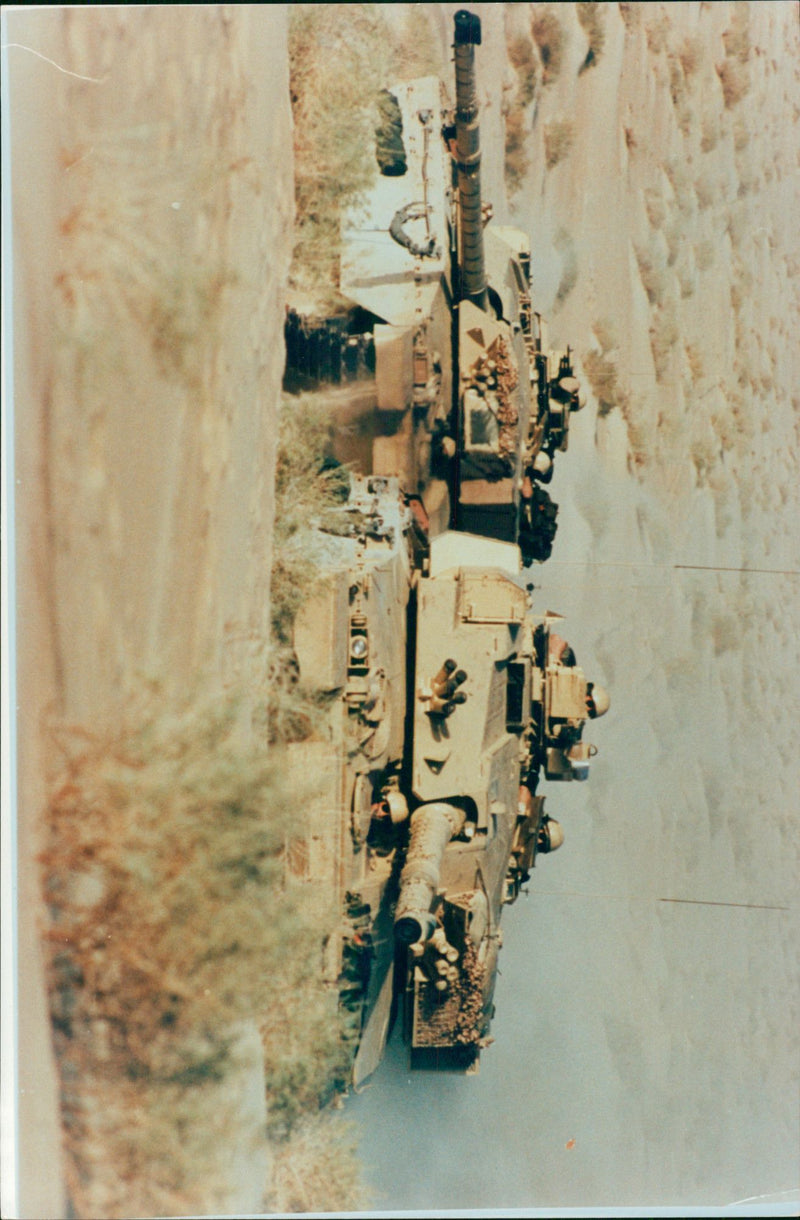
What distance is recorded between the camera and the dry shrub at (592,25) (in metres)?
12.1

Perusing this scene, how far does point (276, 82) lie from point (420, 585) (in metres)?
4.63

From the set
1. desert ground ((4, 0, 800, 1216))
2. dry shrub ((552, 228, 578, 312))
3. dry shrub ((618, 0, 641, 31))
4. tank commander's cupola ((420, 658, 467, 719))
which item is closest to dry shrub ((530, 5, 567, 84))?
desert ground ((4, 0, 800, 1216))

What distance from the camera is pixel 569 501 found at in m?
12.7

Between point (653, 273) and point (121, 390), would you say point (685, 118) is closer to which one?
point (653, 273)

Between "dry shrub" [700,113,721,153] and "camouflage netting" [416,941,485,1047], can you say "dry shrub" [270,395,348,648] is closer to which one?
"camouflage netting" [416,941,485,1047]

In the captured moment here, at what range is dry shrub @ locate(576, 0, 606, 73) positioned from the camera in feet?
39.5

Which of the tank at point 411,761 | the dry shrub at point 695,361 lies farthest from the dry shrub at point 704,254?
the tank at point 411,761

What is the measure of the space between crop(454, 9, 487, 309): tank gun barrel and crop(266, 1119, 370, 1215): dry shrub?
25.5 ft

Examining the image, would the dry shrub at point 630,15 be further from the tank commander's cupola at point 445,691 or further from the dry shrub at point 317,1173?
the dry shrub at point 317,1173

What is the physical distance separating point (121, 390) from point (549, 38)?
22.6ft

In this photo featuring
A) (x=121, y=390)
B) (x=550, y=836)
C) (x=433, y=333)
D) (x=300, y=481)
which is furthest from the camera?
(x=550, y=836)

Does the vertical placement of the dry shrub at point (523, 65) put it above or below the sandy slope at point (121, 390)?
above

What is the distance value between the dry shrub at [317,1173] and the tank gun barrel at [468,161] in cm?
777

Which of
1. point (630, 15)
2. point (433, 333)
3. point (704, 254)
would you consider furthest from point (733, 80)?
point (433, 333)
